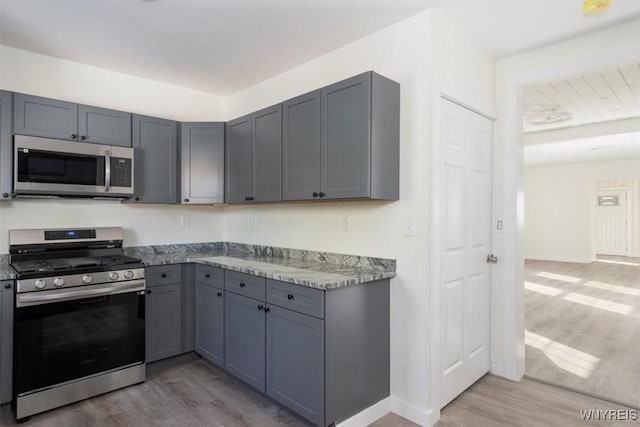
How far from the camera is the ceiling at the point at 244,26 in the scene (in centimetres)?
229

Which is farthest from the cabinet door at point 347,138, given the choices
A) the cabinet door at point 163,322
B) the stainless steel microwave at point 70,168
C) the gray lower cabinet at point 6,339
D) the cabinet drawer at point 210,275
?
the gray lower cabinet at point 6,339

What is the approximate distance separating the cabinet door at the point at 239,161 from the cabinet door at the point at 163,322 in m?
0.96

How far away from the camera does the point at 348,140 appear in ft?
7.69

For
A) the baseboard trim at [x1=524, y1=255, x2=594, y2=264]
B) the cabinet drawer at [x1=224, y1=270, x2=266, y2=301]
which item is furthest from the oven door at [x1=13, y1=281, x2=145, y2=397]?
the baseboard trim at [x1=524, y1=255, x2=594, y2=264]

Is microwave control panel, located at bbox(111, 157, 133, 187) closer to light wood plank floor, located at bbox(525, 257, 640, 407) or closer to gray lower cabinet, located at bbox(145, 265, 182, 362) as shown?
gray lower cabinet, located at bbox(145, 265, 182, 362)

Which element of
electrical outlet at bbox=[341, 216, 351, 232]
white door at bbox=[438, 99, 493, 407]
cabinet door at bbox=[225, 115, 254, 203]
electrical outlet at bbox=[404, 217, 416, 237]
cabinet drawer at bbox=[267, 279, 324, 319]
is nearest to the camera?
cabinet drawer at bbox=[267, 279, 324, 319]

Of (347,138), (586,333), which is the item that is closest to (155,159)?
(347,138)

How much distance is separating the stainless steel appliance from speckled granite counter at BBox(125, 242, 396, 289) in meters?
0.36

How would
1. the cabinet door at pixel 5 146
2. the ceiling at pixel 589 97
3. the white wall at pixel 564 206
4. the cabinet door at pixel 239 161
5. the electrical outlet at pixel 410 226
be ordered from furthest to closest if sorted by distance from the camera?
1. the white wall at pixel 564 206
2. the ceiling at pixel 589 97
3. the cabinet door at pixel 239 161
4. the cabinet door at pixel 5 146
5. the electrical outlet at pixel 410 226

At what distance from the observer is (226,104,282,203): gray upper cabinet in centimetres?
292

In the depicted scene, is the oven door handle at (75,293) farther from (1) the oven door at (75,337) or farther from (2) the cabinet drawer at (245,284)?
(2) the cabinet drawer at (245,284)

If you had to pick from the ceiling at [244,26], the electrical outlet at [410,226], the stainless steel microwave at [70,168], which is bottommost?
the electrical outlet at [410,226]

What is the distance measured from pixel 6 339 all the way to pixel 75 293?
0.44m

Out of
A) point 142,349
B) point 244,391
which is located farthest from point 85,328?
point 244,391
